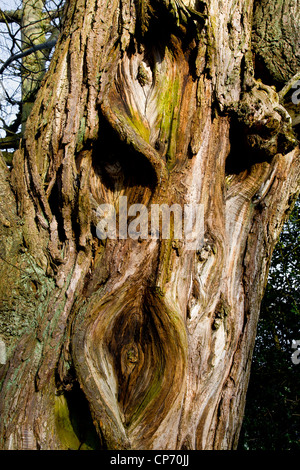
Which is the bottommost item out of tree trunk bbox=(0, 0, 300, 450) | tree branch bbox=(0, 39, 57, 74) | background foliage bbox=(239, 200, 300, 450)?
background foliage bbox=(239, 200, 300, 450)

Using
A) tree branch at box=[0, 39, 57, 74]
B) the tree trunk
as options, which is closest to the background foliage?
the tree trunk

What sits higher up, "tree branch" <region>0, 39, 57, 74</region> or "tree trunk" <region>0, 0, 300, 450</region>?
"tree branch" <region>0, 39, 57, 74</region>

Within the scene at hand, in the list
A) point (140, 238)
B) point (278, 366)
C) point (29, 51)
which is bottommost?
point (278, 366)

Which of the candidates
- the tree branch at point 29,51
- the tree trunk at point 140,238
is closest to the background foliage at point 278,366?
the tree trunk at point 140,238

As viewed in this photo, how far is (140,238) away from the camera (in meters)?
1.87

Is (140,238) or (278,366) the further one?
(278,366)

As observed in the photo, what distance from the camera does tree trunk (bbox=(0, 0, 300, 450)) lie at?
1.69 meters

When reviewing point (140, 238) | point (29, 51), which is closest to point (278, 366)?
point (140, 238)

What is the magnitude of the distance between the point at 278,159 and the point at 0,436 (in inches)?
81.0

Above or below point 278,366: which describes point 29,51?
above

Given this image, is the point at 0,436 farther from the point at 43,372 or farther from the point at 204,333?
the point at 204,333

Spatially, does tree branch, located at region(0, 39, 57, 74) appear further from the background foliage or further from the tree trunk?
the background foliage

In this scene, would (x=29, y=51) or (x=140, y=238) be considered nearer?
(x=140, y=238)

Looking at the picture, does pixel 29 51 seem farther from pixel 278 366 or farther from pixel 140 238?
pixel 278 366
